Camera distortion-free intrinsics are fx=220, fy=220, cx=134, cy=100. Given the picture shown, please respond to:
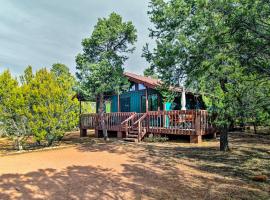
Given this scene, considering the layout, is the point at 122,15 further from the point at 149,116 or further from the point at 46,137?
the point at 46,137

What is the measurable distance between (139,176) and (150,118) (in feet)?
30.2

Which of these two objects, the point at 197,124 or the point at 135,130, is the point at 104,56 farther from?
the point at 197,124

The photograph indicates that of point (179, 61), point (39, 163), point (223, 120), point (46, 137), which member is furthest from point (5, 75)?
point (223, 120)

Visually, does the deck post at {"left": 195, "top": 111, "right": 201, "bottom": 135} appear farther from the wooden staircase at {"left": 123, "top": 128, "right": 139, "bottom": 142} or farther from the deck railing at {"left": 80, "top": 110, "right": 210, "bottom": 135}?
the wooden staircase at {"left": 123, "top": 128, "right": 139, "bottom": 142}

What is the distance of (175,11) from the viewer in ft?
25.8

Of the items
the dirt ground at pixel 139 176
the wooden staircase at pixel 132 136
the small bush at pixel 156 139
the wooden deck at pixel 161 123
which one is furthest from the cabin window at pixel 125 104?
the dirt ground at pixel 139 176

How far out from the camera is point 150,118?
15266 mm

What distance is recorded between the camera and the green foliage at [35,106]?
1166 centimetres

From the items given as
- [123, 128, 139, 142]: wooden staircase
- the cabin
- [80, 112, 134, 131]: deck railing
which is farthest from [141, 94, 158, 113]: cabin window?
[123, 128, 139, 142]: wooden staircase

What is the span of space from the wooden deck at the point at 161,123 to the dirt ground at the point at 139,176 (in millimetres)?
3593

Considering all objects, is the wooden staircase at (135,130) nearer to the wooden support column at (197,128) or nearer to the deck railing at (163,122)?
the deck railing at (163,122)

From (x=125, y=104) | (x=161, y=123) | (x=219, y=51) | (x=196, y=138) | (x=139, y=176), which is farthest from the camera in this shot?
(x=125, y=104)

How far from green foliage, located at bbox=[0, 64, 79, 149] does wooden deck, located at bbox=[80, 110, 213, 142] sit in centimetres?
415

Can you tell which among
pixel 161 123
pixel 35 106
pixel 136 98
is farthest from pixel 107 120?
pixel 35 106
